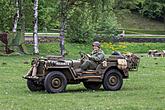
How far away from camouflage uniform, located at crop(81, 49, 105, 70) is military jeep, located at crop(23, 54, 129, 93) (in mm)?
A: 115

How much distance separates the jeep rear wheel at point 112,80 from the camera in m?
17.6

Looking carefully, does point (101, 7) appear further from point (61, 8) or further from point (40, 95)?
point (40, 95)

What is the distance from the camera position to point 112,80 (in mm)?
17703

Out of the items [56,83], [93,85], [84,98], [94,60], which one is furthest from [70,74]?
[84,98]

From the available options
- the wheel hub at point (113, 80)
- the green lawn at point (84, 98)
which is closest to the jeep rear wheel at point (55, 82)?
the green lawn at point (84, 98)

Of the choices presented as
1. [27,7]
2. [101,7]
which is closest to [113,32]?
[27,7]

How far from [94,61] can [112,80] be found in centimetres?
91

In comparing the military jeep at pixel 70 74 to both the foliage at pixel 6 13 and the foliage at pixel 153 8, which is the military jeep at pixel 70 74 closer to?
the foliage at pixel 6 13

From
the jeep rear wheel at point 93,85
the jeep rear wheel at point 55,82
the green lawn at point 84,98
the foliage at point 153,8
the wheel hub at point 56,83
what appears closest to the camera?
the green lawn at point 84,98

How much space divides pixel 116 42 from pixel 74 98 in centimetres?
4076

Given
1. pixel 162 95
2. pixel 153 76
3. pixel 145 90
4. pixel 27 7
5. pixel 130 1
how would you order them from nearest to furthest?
1. pixel 162 95
2. pixel 145 90
3. pixel 153 76
4. pixel 27 7
5. pixel 130 1

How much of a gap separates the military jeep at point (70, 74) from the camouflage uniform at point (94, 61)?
11cm

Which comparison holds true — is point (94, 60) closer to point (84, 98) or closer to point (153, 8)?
point (84, 98)

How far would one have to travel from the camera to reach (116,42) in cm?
5575
